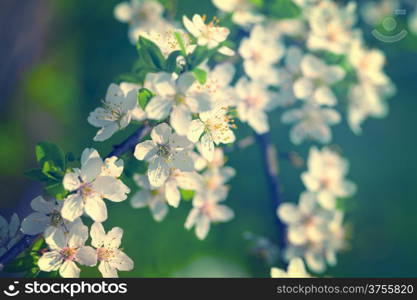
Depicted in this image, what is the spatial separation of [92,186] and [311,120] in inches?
45.1

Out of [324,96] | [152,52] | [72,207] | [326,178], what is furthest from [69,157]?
[326,178]

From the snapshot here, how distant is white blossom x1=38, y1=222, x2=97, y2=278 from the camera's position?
4.01 ft

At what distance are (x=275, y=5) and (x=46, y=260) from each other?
130cm

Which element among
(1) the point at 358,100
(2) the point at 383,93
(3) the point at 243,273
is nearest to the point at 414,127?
(2) the point at 383,93

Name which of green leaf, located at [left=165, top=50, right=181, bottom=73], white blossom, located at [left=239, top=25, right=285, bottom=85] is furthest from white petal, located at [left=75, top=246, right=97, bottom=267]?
white blossom, located at [left=239, top=25, right=285, bottom=85]

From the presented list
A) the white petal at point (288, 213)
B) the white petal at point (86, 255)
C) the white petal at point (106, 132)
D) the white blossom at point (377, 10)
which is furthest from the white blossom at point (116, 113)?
the white blossom at point (377, 10)

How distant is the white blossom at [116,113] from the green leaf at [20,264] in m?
0.39

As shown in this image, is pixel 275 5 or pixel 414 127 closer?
pixel 275 5

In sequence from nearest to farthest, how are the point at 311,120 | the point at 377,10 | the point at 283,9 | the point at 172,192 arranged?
the point at 172,192 → the point at 283,9 → the point at 311,120 → the point at 377,10

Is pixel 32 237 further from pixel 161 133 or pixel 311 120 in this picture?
pixel 311 120

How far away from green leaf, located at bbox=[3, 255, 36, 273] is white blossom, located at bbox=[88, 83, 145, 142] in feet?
1.28

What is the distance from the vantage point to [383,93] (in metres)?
2.25

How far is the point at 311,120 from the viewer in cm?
202

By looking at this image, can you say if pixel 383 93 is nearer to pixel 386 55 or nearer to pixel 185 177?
pixel 386 55
